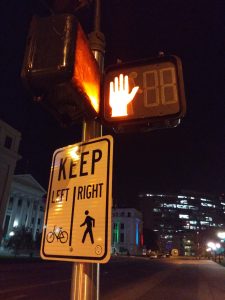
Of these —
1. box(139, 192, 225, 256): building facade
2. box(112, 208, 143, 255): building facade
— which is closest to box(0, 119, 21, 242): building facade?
box(112, 208, 143, 255): building facade

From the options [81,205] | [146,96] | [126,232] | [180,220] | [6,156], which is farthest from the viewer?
[180,220]

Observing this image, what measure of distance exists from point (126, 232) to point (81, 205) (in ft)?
424

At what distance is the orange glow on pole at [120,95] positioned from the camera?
2.54 meters

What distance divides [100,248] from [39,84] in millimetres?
1253

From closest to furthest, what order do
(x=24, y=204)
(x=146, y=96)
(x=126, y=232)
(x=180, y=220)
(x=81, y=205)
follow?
1. (x=81, y=205)
2. (x=146, y=96)
3. (x=24, y=204)
4. (x=126, y=232)
5. (x=180, y=220)

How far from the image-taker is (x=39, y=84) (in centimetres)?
201

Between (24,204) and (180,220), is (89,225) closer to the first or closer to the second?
(24,204)

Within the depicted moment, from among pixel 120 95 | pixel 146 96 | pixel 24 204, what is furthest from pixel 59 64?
pixel 24 204

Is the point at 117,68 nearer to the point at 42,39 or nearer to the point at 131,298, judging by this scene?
the point at 42,39

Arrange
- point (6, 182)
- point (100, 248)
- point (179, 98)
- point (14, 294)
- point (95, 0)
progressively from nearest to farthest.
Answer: point (100, 248)
point (179, 98)
point (95, 0)
point (14, 294)
point (6, 182)

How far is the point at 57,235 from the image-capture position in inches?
82.0

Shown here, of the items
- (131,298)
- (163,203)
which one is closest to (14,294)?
(131,298)

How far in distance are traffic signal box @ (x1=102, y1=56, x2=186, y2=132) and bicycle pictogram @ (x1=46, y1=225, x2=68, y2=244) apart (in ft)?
3.38

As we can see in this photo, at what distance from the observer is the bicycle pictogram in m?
2.03
